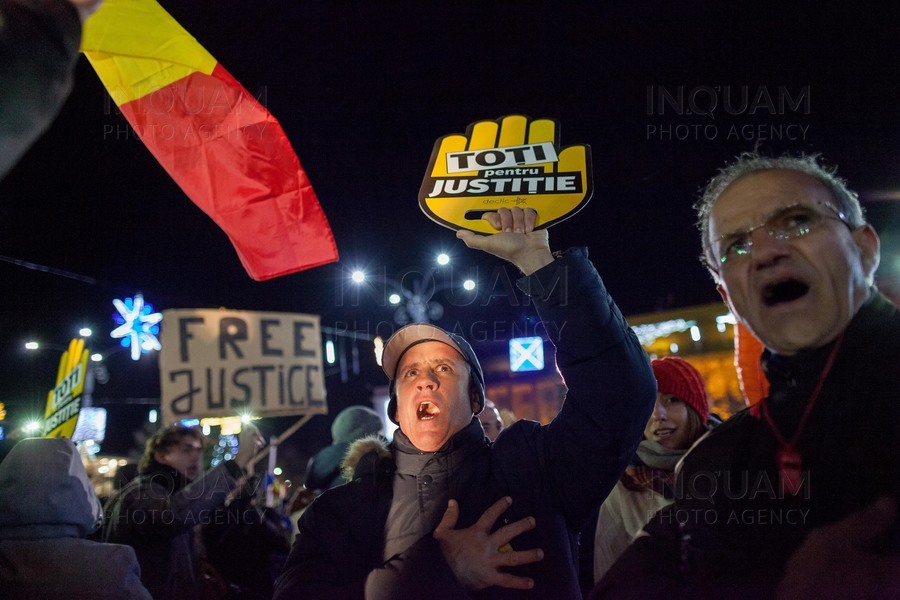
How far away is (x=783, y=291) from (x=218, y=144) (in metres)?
3.92

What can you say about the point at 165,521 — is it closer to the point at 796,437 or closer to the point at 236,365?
the point at 236,365

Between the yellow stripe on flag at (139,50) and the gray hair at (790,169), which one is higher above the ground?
the yellow stripe on flag at (139,50)

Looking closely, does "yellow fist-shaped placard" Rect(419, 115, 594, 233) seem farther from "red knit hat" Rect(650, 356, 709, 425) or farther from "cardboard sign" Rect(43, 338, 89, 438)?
"cardboard sign" Rect(43, 338, 89, 438)

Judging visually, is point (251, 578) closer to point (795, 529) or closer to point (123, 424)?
point (795, 529)

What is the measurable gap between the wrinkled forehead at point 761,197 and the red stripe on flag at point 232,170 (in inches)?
117

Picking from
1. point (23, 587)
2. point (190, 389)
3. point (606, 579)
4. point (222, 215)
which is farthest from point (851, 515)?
point (190, 389)

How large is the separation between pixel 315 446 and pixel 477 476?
121 feet

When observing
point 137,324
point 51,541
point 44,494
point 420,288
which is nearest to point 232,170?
point 44,494

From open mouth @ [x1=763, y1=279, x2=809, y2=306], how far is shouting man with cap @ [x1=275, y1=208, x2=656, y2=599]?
0.57 metres

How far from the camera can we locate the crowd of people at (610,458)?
129 centimetres

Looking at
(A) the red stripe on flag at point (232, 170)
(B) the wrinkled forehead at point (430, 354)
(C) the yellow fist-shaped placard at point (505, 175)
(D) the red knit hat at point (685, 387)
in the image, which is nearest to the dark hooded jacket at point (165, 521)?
(A) the red stripe on flag at point (232, 170)

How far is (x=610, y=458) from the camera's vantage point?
2.14 m

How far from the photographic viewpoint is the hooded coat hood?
2.94m

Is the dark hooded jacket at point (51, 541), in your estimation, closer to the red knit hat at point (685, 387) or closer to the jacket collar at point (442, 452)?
the jacket collar at point (442, 452)
